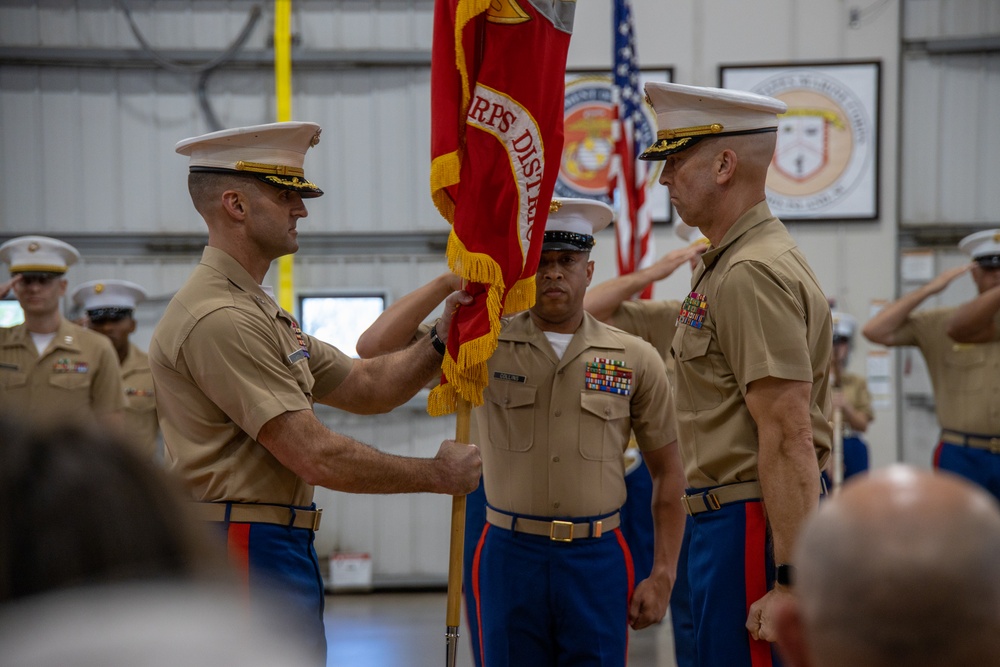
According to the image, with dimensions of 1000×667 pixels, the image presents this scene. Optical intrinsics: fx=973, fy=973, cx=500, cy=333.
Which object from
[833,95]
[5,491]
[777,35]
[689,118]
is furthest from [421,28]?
[5,491]

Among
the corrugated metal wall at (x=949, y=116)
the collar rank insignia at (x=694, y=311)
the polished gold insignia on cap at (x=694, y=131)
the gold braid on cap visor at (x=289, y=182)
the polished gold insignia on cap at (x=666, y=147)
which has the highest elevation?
the corrugated metal wall at (x=949, y=116)

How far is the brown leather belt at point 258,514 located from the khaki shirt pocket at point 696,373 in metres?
1.02

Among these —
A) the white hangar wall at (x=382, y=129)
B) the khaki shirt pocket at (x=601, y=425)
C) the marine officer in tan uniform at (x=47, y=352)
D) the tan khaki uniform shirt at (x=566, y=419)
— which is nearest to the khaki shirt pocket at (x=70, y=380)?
the marine officer in tan uniform at (x=47, y=352)

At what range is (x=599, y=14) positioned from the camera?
296 inches

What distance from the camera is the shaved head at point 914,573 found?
0.71 meters

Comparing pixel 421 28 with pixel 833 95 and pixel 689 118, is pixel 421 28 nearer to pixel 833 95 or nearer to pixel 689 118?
pixel 833 95

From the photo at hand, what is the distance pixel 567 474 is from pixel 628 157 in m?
3.07

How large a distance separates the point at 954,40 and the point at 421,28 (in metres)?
4.06

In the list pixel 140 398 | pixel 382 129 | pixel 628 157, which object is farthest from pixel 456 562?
pixel 382 129

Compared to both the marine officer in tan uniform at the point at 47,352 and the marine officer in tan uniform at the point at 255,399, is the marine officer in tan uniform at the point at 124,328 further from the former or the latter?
the marine officer in tan uniform at the point at 255,399

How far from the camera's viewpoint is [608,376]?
3.00 meters

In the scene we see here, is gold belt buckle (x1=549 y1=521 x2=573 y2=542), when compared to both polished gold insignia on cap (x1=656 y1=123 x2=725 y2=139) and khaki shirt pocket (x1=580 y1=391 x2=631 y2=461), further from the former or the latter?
polished gold insignia on cap (x1=656 y1=123 x2=725 y2=139)

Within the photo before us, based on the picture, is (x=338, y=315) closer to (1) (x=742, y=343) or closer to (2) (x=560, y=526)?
(2) (x=560, y=526)

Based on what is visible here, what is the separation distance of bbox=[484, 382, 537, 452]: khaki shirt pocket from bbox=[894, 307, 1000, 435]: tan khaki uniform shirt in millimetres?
3566
